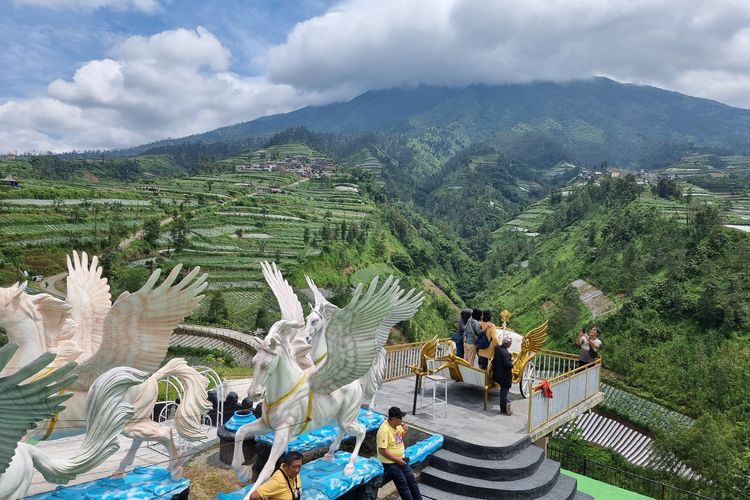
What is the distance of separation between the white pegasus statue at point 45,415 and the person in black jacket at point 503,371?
19.0ft

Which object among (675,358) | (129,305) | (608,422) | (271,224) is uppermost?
(129,305)

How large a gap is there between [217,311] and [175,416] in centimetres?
3003

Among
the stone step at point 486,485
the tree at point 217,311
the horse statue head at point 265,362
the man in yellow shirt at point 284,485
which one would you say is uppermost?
the horse statue head at point 265,362

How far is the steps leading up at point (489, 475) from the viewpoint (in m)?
6.32

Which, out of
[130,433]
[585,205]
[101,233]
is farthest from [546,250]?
[130,433]

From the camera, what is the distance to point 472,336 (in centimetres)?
926

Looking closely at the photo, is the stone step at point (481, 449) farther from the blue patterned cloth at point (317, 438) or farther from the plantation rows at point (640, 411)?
the plantation rows at point (640, 411)

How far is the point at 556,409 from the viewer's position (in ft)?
27.4

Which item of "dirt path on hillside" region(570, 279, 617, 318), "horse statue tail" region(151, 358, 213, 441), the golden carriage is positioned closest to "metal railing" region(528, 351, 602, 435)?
the golden carriage

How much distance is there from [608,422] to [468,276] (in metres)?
43.0

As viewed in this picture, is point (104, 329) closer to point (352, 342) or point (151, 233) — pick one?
point (352, 342)

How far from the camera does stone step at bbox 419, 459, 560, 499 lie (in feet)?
20.5

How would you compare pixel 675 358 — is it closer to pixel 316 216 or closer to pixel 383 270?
Result: pixel 383 270

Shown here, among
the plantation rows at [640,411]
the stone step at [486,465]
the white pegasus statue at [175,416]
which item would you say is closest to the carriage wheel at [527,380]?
the stone step at [486,465]
